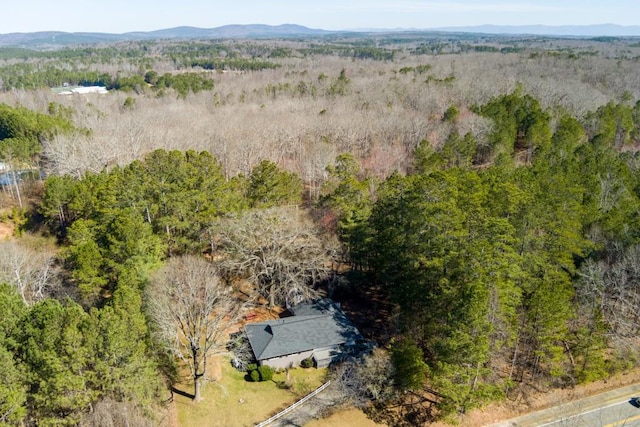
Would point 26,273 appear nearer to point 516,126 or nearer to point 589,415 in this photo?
point 589,415

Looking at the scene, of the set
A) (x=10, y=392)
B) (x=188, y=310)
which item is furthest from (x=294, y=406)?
(x=10, y=392)

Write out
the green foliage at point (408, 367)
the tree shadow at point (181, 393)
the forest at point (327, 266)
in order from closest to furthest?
A: the forest at point (327, 266) → the green foliage at point (408, 367) → the tree shadow at point (181, 393)

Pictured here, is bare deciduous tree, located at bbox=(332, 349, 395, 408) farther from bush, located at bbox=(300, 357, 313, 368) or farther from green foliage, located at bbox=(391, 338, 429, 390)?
bush, located at bbox=(300, 357, 313, 368)

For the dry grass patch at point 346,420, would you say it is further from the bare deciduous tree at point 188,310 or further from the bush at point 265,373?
the bare deciduous tree at point 188,310

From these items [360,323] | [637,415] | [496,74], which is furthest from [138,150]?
[496,74]

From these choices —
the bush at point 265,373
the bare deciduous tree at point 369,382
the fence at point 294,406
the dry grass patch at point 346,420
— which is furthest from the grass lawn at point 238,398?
the bare deciduous tree at point 369,382

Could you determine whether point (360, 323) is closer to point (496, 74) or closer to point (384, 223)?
point (384, 223)
